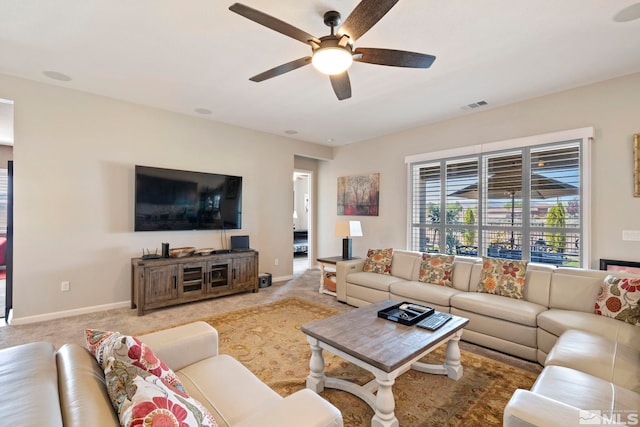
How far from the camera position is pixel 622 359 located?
5.99ft

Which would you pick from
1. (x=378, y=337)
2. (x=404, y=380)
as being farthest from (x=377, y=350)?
(x=404, y=380)

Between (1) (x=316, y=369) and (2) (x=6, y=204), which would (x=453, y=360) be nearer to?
(1) (x=316, y=369)

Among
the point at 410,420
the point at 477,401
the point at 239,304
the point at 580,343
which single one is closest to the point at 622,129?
the point at 580,343

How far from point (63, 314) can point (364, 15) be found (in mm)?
4681

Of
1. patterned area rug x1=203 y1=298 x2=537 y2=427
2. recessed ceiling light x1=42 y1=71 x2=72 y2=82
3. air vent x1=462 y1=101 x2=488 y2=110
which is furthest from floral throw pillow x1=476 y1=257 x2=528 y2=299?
recessed ceiling light x1=42 y1=71 x2=72 y2=82

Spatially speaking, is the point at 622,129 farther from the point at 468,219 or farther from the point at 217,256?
the point at 217,256

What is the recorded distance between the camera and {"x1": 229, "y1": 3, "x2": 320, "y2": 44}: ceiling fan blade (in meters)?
1.70

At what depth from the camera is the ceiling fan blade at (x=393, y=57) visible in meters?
2.15

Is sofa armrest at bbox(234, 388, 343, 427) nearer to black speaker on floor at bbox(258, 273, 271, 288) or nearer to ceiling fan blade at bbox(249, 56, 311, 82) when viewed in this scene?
ceiling fan blade at bbox(249, 56, 311, 82)

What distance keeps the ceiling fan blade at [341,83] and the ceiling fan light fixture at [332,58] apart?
0.19m

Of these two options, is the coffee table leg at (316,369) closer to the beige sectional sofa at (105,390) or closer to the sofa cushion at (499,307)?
the beige sectional sofa at (105,390)

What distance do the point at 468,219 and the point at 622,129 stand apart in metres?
1.95

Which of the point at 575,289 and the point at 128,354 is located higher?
the point at 128,354

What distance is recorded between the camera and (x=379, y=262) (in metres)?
4.38
